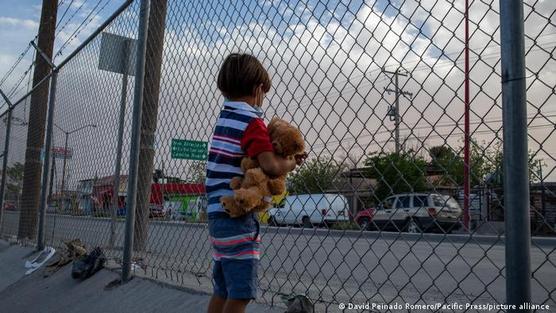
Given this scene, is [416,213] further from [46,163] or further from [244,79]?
[46,163]

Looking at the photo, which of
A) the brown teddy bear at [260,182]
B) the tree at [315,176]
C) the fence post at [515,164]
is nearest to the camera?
the fence post at [515,164]

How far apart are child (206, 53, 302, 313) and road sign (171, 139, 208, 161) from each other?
140 cm

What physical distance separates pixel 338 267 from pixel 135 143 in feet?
5.94

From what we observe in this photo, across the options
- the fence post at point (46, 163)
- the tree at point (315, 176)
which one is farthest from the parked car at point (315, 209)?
the fence post at point (46, 163)

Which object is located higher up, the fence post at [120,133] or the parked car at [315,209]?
the fence post at [120,133]

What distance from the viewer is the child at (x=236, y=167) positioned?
2.19 meters

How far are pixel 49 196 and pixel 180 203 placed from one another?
302 cm

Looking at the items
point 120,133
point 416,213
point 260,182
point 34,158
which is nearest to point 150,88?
point 120,133

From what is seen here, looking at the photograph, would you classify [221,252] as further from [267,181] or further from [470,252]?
[470,252]

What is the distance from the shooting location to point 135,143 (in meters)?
4.08

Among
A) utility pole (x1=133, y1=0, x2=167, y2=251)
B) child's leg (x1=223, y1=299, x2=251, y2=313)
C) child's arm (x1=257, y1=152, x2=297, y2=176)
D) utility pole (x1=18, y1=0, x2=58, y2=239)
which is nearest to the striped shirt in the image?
child's arm (x1=257, y1=152, x2=297, y2=176)

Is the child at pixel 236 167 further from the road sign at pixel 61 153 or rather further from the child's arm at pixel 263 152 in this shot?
the road sign at pixel 61 153

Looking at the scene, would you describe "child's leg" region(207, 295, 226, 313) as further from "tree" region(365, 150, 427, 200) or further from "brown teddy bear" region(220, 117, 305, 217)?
"tree" region(365, 150, 427, 200)

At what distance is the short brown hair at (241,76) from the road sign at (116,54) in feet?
8.56
